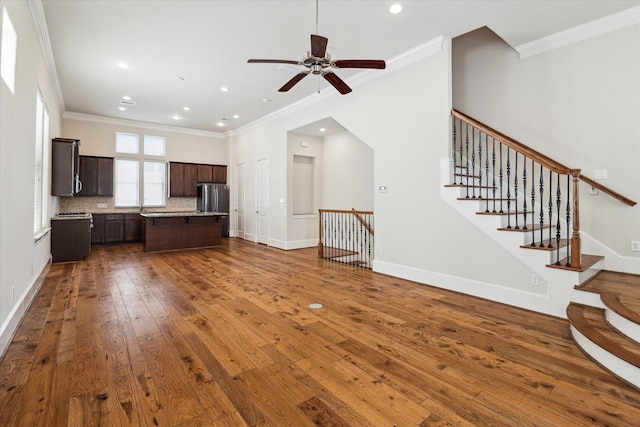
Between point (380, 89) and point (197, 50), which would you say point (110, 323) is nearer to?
point (197, 50)

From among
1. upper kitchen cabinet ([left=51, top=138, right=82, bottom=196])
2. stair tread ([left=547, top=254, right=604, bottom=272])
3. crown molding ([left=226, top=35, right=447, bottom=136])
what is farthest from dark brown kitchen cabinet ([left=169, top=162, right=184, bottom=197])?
stair tread ([left=547, top=254, right=604, bottom=272])

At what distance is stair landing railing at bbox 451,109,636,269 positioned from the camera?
3252 millimetres

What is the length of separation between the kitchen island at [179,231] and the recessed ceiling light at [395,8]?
19.9 feet

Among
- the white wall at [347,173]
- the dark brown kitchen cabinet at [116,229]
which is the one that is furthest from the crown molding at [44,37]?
the white wall at [347,173]

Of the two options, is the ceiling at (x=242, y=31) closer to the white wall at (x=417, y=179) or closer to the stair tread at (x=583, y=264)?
the white wall at (x=417, y=179)

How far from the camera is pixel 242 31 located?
162 inches

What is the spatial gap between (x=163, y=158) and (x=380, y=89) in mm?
7333

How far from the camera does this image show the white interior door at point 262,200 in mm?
8312

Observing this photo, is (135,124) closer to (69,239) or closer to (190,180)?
(190,180)

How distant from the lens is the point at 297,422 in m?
1.69

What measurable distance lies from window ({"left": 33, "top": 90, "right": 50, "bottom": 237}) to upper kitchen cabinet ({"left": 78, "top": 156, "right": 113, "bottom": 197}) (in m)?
2.74

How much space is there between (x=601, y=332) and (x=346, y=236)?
523 centimetres

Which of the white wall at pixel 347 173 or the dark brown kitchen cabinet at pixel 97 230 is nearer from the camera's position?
the white wall at pixel 347 173

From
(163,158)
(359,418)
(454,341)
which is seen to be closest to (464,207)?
(454,341)
